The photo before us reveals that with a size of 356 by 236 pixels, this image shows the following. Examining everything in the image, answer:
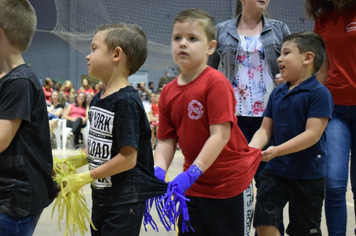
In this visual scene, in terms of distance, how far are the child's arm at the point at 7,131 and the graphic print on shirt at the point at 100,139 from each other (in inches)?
12.3

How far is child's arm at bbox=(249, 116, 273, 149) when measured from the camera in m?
2.30

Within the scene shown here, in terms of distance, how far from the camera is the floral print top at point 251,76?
103 inches

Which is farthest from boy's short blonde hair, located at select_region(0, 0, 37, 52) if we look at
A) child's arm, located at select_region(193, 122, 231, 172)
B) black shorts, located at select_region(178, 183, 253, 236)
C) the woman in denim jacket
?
the woman in denim jacket

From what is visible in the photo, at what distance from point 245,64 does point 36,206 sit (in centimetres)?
155

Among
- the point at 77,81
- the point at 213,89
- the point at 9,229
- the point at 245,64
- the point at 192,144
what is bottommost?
the point at 9,229

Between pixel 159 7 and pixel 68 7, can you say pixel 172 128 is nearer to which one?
pixel 68 7

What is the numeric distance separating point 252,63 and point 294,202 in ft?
2.92

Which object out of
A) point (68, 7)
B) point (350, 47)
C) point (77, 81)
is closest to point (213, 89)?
point (350, 47)

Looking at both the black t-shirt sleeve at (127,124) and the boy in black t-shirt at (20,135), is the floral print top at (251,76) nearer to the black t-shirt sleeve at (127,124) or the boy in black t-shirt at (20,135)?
the black t-shirt sleeve at (127,124)

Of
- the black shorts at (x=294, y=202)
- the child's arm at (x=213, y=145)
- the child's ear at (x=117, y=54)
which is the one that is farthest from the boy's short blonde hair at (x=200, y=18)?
the black shorts at (x=294, y=202)

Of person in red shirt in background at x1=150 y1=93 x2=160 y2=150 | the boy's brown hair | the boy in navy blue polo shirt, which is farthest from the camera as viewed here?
person in red shirt in background at x1=150 y1=93 x2=160 y2=150

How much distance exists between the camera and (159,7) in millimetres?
13586

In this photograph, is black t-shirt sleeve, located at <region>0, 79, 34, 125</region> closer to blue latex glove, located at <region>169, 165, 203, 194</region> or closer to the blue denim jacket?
blue latex glove, located at <region>169, 165, 203, 194</region>

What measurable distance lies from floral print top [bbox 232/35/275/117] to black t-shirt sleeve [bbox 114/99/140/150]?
106 centimetres
